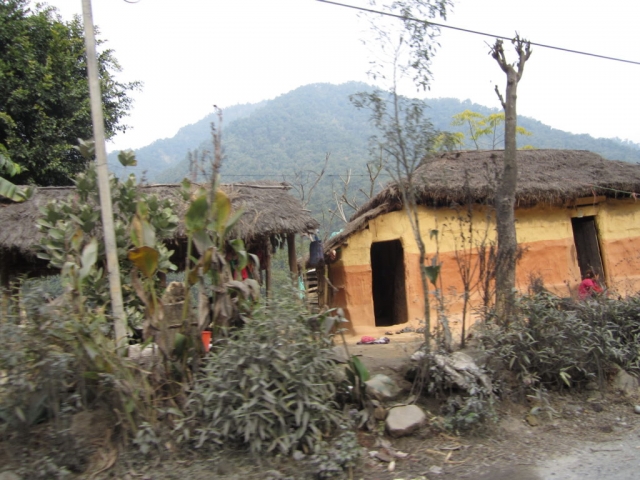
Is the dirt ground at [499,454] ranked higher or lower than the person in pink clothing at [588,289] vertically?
lower

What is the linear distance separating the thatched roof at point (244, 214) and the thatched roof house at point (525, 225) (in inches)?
70.0

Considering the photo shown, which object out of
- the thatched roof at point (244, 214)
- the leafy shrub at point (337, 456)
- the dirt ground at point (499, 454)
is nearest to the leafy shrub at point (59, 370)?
the dirt ground at point (499, 454)

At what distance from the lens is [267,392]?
13.6ft

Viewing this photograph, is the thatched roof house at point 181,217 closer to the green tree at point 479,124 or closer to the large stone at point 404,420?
the large stone at point 404,420

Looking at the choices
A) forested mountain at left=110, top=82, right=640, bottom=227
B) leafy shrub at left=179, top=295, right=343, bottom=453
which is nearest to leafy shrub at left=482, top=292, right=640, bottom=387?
leafy shrub at left=179, top=295, right=343, bottom=453

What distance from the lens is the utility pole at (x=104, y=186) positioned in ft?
15.6

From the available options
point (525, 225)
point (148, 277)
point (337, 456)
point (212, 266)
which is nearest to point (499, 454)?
point (337, 456)

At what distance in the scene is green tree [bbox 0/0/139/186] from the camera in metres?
11.2

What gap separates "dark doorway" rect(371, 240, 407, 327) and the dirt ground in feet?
23.4

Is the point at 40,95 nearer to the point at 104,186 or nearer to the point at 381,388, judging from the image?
the point at 104,186

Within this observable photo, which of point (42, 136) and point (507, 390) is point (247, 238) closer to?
point (507, 390)

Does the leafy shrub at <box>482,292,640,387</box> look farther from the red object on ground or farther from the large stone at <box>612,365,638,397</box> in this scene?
the red object on ground

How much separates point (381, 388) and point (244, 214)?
4618 millimetres

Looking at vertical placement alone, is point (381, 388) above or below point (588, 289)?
below
